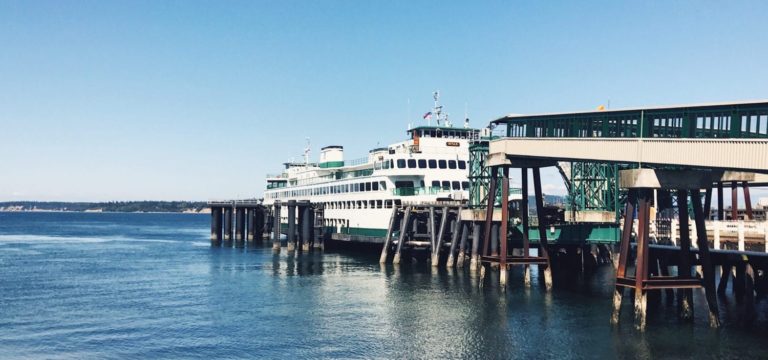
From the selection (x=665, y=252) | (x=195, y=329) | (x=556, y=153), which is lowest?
(x=195, y=329)

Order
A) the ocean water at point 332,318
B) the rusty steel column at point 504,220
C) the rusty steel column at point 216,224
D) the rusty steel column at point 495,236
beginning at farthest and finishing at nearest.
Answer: the rusty steel column at point 216,224 < the rusty steel column at point 495,236 < the rusty steel column at point 504,220 < the ocean water at point 332,318

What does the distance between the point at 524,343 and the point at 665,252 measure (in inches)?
586

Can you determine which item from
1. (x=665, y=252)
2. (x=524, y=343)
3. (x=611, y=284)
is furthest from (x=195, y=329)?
(x=611, y=284)

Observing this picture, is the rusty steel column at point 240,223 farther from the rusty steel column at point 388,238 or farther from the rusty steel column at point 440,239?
the rusty steel column at point 440,239

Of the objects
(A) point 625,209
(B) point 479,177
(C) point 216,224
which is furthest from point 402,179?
(C) point 216,224

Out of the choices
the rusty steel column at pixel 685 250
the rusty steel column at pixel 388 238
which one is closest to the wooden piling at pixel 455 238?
the rusty steel column at pixel 388 238

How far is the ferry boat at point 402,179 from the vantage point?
2936 inches

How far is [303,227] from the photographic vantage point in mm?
87562

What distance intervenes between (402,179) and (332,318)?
122 feet

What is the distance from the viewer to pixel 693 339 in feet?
111

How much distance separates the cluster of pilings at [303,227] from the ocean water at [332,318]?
1976 cm

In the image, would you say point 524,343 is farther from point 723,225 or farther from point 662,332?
point 723,225

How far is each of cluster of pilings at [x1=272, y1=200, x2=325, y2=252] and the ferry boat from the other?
2349 millimetres

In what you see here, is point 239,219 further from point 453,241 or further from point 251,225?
point 453,241
